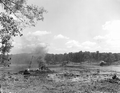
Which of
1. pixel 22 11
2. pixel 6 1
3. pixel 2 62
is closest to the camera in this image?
pixel 6 1

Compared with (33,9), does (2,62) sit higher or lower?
lower

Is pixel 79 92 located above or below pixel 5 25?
below

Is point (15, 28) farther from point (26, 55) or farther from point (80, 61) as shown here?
point (80, 61)

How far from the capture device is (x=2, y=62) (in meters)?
11.7

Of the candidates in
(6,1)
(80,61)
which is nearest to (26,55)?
(80,61)

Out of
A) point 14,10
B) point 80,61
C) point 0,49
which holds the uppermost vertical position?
point 14,10

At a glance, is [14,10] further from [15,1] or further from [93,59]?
[93,59]

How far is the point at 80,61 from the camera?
142500 mm

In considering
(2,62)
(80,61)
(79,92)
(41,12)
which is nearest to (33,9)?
(41,12)

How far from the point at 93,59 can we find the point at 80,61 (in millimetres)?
27788

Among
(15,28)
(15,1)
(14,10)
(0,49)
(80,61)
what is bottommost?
(80,61)

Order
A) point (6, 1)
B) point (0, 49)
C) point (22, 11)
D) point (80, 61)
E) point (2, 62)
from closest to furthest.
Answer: point (6, 1) < point (22, 11) < point (2, 62) < point (0, 49) < point (80, 61)

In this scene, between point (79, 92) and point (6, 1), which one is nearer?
point (6, 1)

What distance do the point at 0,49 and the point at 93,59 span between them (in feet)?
516
